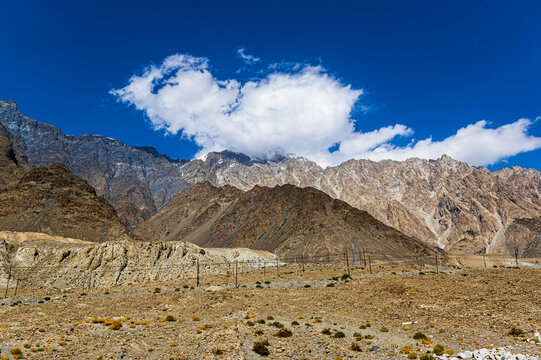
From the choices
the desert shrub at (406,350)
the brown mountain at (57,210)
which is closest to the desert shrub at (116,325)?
the desert shrub at (406,350)

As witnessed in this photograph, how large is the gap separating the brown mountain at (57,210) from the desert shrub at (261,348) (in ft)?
420

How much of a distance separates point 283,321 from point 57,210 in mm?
138224

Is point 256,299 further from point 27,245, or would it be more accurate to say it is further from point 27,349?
point 27,245

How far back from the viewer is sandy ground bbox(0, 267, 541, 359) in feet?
66.5

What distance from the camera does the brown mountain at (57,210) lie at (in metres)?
126

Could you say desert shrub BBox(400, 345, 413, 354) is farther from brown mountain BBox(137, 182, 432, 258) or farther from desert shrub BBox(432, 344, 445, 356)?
brown mountain BBox(137, 182, 432, 258)

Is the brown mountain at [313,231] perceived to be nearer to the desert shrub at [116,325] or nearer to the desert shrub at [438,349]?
the desert shrub at [116,325]

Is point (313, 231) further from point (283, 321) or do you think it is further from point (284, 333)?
point (284, 333)

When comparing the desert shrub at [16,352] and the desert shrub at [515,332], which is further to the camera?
the desert shrub at [515,332]

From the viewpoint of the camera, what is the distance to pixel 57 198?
142 meters

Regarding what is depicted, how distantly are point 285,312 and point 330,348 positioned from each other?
12594 millimetres

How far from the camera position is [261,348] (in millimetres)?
20359

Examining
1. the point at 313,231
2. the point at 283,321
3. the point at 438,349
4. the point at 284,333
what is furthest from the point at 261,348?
the point at 313,231

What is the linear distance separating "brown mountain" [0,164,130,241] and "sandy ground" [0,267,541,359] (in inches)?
3887
